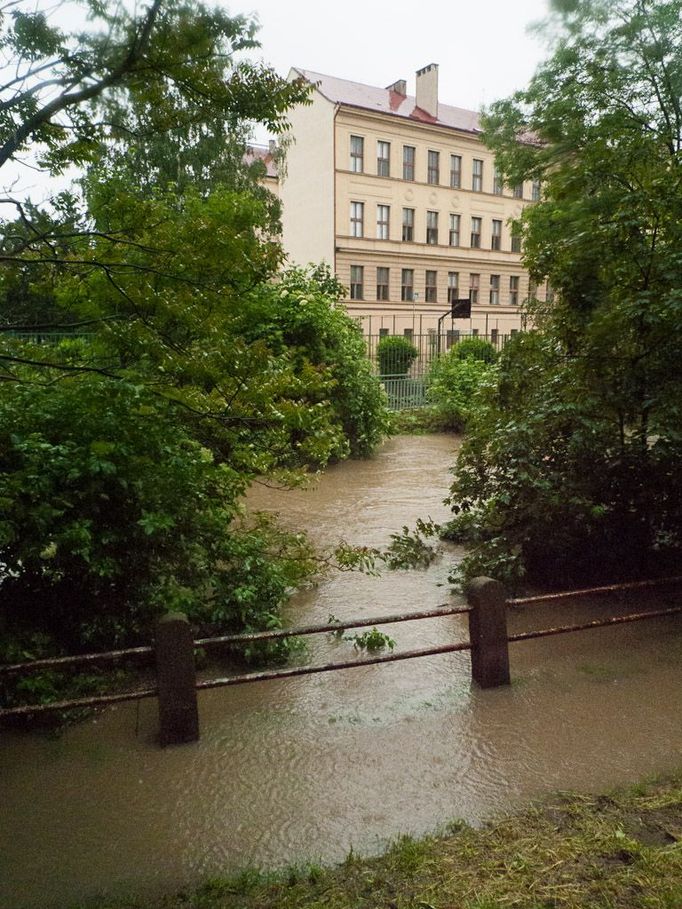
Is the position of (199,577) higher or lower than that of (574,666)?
higher

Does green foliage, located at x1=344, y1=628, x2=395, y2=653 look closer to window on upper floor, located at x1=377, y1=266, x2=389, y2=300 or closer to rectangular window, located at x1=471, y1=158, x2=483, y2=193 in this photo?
window on upper floor, located at x1=377, y1=266, x2=389, y2=300

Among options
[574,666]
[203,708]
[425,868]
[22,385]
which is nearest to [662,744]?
[574,666]

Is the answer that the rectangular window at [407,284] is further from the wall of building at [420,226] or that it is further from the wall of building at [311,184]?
the wall of building at [311,184]

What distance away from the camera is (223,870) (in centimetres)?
326

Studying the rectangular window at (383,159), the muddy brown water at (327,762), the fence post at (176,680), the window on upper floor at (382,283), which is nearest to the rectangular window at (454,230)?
the window on upper floor at (382,283)

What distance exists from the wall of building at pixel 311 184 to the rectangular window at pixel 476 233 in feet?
34.1

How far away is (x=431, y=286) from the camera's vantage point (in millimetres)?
41719

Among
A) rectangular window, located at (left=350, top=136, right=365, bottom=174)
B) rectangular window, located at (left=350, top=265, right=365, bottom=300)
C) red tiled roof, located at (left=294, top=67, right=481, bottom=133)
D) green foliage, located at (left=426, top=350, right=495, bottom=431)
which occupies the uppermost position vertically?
red tiled roof, located at (left=294, top=67, right=481, bottom=133)

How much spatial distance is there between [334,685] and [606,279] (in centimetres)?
427

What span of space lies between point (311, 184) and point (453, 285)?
34.9 feet

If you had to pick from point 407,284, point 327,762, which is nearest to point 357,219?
point 407,284

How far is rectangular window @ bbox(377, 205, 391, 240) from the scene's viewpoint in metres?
38.7

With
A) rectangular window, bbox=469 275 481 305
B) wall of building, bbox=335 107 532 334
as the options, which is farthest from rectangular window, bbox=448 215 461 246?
rectangular window, bbox=469 275 481 305

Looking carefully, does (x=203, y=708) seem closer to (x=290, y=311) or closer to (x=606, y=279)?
(x=606, y=279)
